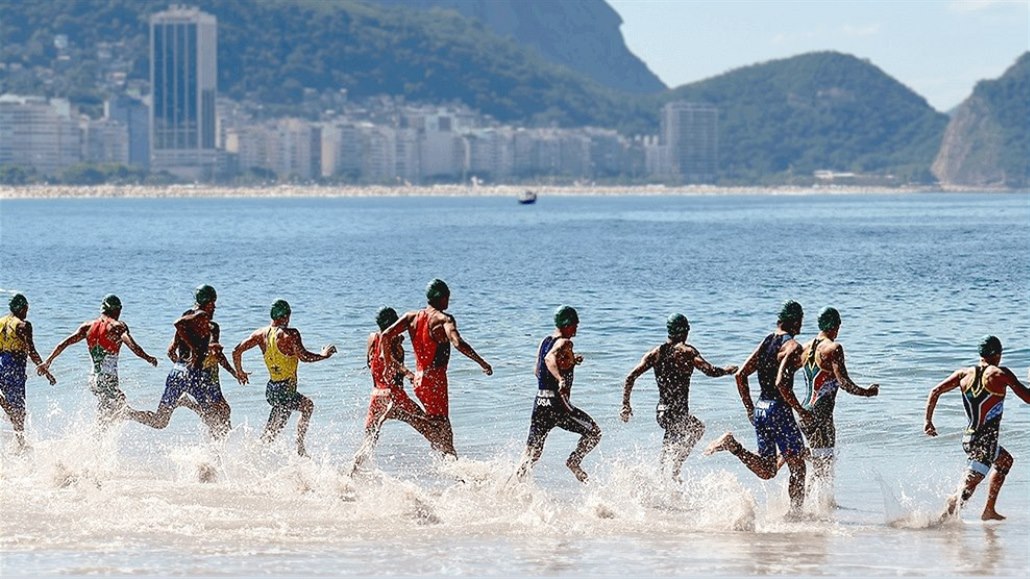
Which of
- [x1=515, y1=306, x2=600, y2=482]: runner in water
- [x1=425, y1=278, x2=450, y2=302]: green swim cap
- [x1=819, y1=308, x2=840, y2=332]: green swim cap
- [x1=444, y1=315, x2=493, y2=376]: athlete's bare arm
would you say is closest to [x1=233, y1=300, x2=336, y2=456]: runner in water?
[x1=425, y1=278, x2=450, y2=302]: green swim cap

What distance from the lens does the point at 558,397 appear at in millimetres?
14664

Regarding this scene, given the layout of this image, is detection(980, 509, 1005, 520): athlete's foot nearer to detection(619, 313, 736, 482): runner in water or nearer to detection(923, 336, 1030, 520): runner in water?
detection(923, 336, 1030, 520): runner in water

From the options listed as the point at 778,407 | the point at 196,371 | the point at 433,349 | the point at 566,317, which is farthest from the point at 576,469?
the point at 196,371

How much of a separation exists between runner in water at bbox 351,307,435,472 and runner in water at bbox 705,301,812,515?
97.9 inches

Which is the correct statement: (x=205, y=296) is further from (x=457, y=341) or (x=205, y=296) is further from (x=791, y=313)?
(x=791, y=313)

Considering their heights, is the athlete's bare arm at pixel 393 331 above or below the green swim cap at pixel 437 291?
below

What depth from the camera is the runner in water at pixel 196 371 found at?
16281 millimetres

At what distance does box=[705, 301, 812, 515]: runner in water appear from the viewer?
13969 mm

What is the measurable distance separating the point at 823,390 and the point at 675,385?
1.33 metres

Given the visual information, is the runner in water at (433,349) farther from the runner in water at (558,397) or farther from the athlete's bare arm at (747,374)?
the athlete's bare arm at (747,374)

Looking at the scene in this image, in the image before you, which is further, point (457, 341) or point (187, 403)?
point (187, 403)

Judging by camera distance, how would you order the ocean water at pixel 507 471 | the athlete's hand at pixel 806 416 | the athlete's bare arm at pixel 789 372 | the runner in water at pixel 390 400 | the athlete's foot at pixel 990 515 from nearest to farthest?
the ocean water at pixel 507 471 < the athlete's bare arm at pixel 789 372 < the athlete's hand at pixel 806 416 < the athlete's foot at pixel 990 515 < the runner in water at pixel 390 400

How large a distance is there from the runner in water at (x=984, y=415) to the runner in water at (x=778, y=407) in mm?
1052

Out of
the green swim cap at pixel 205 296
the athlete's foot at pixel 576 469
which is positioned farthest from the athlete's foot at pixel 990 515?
the green swim cap at pixel 205 296
